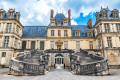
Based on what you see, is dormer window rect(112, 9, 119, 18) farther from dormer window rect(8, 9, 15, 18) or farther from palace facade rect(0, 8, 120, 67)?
dormer window rect(8, 9, 15, 18)

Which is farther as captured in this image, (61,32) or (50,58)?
(61,32)

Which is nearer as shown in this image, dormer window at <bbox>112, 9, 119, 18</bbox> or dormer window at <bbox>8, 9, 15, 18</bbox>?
dormer window at <bbox>8, 9, 15, 18</bbox>

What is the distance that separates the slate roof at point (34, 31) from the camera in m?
29.4

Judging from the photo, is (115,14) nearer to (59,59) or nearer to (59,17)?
(59,17)

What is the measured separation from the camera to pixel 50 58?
2216 centimetres

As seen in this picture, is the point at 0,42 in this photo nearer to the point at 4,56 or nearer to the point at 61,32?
the point at 4,56

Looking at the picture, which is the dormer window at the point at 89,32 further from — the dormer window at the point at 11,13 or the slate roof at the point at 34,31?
the dormer window at the point at 11,13

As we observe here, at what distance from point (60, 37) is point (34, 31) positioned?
9393 millimetres

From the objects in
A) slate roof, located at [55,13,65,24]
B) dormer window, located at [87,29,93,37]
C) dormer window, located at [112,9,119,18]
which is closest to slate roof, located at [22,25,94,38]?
dormer window, located at [87,29,93,37]

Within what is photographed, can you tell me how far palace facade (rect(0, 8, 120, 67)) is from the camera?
22672 mm

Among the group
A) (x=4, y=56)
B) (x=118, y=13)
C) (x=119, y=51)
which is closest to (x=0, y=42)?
(x=4, y=56)

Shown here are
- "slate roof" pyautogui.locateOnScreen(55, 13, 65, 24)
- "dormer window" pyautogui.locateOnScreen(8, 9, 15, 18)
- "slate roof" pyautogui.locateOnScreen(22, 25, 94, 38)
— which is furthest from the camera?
"slate roof" pyautogui.locateOnScreen(55, 13, 65, 24)

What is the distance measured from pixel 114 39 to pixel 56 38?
592 inches

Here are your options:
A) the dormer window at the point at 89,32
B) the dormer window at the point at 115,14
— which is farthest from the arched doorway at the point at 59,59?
the dormer window at the point at 115,14
